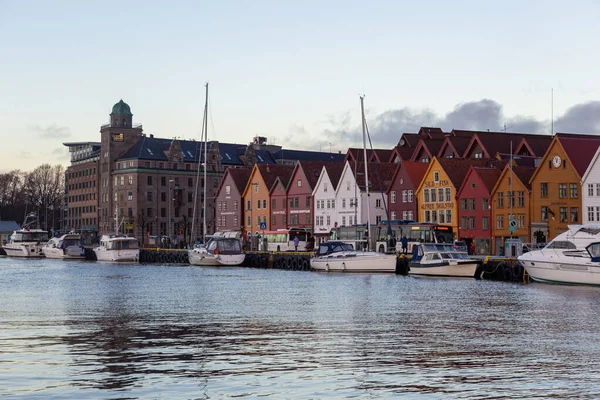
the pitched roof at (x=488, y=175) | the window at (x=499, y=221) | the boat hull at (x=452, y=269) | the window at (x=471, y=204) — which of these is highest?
the pitched roof at (x=488, y=175)

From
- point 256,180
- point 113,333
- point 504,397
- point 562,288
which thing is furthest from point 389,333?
point 256,180

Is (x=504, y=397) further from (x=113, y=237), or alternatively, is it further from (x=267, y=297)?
(x=113, y=237)

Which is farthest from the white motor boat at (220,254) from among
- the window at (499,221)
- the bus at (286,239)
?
the window at (499,221)

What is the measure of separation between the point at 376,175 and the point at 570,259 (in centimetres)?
7358

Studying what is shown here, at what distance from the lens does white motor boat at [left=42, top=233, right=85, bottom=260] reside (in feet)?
498

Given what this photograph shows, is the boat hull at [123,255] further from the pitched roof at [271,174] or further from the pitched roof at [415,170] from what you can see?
the pitched roof at [415,170]

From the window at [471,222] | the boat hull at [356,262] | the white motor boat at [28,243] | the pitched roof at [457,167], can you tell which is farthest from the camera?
the white motor boat at [28,243]

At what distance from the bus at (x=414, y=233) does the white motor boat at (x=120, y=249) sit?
39.7 m

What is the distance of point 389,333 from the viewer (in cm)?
3650

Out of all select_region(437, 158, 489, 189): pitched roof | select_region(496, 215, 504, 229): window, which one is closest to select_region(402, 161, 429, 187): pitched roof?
select_region(437, 158, 489, 189): pitched roof

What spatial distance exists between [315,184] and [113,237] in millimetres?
31655

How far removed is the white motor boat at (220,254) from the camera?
109 meters

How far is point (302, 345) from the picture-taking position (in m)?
32.4

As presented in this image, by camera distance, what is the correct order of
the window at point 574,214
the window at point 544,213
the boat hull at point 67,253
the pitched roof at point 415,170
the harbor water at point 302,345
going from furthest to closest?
1. the boat hull at point 67,253
2. the pitched roof at point 415,170
3. the window at point 544,213
4. the window at point 574,214
5. the harbor water at point 302,345
